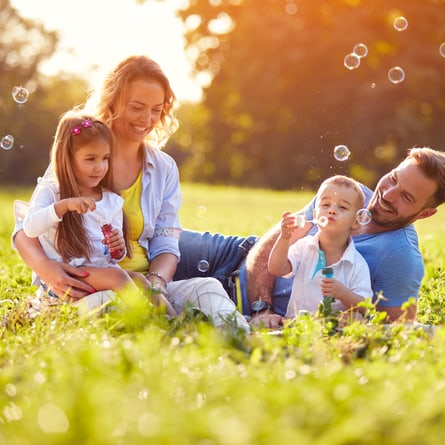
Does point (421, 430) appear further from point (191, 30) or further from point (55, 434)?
point (191, 30)

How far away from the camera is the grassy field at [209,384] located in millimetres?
1780

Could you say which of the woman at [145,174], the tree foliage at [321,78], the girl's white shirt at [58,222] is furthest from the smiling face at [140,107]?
the tree foliage at [321,78]

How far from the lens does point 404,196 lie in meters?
3.97

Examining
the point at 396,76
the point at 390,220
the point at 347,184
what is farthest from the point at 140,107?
the point at 396,76

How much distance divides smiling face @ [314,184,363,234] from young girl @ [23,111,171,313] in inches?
37.3

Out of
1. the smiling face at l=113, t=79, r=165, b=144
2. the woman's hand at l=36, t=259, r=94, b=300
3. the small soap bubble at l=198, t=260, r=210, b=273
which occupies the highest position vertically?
the smiling face at l=113, t=79, r=165, b=144

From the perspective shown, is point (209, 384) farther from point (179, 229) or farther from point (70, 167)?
point (179, 229)

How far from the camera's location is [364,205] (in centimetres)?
418

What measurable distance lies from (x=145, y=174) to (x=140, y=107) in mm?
394

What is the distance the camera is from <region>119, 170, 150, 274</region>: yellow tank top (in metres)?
4.14

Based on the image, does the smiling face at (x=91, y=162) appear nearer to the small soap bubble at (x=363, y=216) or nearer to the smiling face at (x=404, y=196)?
the small soap bubble at (x=363, y=216)

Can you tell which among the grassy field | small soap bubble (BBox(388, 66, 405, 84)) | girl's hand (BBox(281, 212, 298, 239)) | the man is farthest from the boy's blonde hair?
small soap bubble (BBox(388, 66, 405, 84))

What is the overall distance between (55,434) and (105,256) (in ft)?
7.17

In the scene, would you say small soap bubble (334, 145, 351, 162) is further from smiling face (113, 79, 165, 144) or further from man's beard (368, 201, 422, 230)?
smiling face (113, 79, 165, 144)
